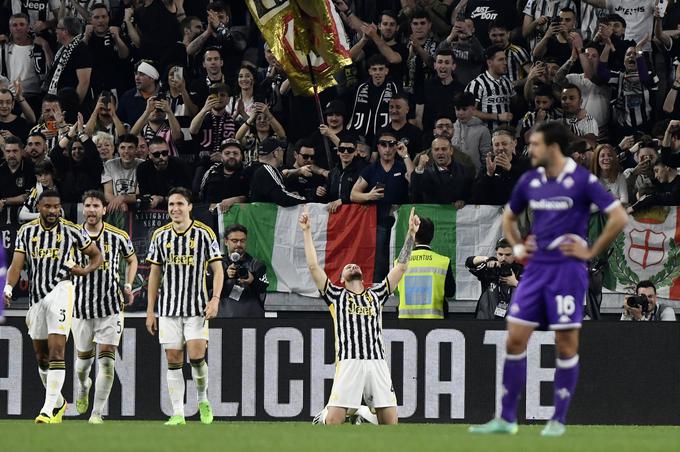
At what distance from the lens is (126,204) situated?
18250 mm

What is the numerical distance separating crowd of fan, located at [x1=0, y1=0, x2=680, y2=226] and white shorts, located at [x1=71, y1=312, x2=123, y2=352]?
2.51m

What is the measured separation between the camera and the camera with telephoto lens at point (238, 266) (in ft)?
56.5

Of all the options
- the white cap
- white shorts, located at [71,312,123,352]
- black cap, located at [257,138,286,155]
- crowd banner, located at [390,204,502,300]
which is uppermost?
the white cap

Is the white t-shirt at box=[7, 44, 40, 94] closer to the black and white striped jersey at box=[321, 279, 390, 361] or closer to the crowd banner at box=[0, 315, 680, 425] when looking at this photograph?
the crowd banner at box=[0, 315, 680, 425]

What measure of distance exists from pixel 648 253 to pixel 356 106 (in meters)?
4.91

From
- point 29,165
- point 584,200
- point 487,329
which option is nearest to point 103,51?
point 29,165

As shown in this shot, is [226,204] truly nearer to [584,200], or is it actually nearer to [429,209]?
[429,209]

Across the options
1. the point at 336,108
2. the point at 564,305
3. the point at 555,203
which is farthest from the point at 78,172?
the point at 564,305

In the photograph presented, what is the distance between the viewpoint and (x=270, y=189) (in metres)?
18.1

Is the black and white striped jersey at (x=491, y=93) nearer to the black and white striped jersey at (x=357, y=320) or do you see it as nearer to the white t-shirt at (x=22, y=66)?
the black and white striped jersey at (x=357, y=320)

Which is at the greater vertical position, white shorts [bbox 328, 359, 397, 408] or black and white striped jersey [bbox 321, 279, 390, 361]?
black and white striped jersey [bbox 321, 279, 390, 361]

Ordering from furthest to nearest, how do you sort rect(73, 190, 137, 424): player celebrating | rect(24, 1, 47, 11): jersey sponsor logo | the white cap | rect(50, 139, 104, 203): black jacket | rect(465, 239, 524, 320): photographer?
rect(24, 1, 47, 11): jersey sponsor logo < the white cap < rect(50, 139, 104, 203): black jacket < rect(465, 239, 524, 320): photographer < rect(73, 190, 137, 424): player celebrating

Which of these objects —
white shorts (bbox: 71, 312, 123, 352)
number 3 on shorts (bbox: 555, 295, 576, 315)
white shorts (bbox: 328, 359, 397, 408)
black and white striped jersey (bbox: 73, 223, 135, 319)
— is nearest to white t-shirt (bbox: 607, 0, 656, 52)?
white shorts (bbox: 328, 359, 397, 408)

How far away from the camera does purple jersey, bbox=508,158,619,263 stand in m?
10.5
